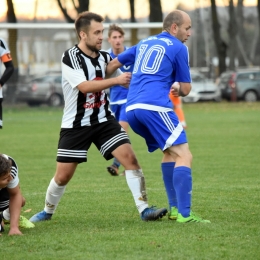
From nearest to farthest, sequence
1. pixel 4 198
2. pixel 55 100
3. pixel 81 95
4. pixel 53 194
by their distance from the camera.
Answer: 1. pixel 4 198
2. pixel 81 95
3. pixel 53 194
4. pixel 55 100

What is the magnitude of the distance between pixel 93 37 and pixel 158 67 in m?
0.69

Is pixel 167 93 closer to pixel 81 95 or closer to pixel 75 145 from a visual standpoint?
pixel 81 95

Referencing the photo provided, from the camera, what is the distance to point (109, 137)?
271 inches

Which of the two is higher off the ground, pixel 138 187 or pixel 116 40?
pixel 116 40

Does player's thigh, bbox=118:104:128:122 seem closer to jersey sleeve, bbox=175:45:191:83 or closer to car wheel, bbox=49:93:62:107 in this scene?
jersey sleeve, bbox=175:45:191:83

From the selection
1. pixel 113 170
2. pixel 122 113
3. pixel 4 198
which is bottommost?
pixel 113 170

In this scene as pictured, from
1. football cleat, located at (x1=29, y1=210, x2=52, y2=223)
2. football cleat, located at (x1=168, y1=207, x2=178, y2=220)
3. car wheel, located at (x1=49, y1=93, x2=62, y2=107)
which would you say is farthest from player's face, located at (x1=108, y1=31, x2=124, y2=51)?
car wheel, located at (x1=49, y1=93, x2=62, y2=107)

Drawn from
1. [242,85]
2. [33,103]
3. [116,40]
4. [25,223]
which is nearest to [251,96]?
[242,85]

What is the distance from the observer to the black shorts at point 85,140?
686 cm

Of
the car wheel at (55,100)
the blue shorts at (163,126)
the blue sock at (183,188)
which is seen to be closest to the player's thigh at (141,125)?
the blue shorts at (163,126)

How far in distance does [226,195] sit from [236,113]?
760 inches

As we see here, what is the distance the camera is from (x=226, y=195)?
8.52 metres

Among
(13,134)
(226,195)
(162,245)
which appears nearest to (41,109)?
(13,134)

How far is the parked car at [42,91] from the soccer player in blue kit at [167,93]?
23.1 meters
